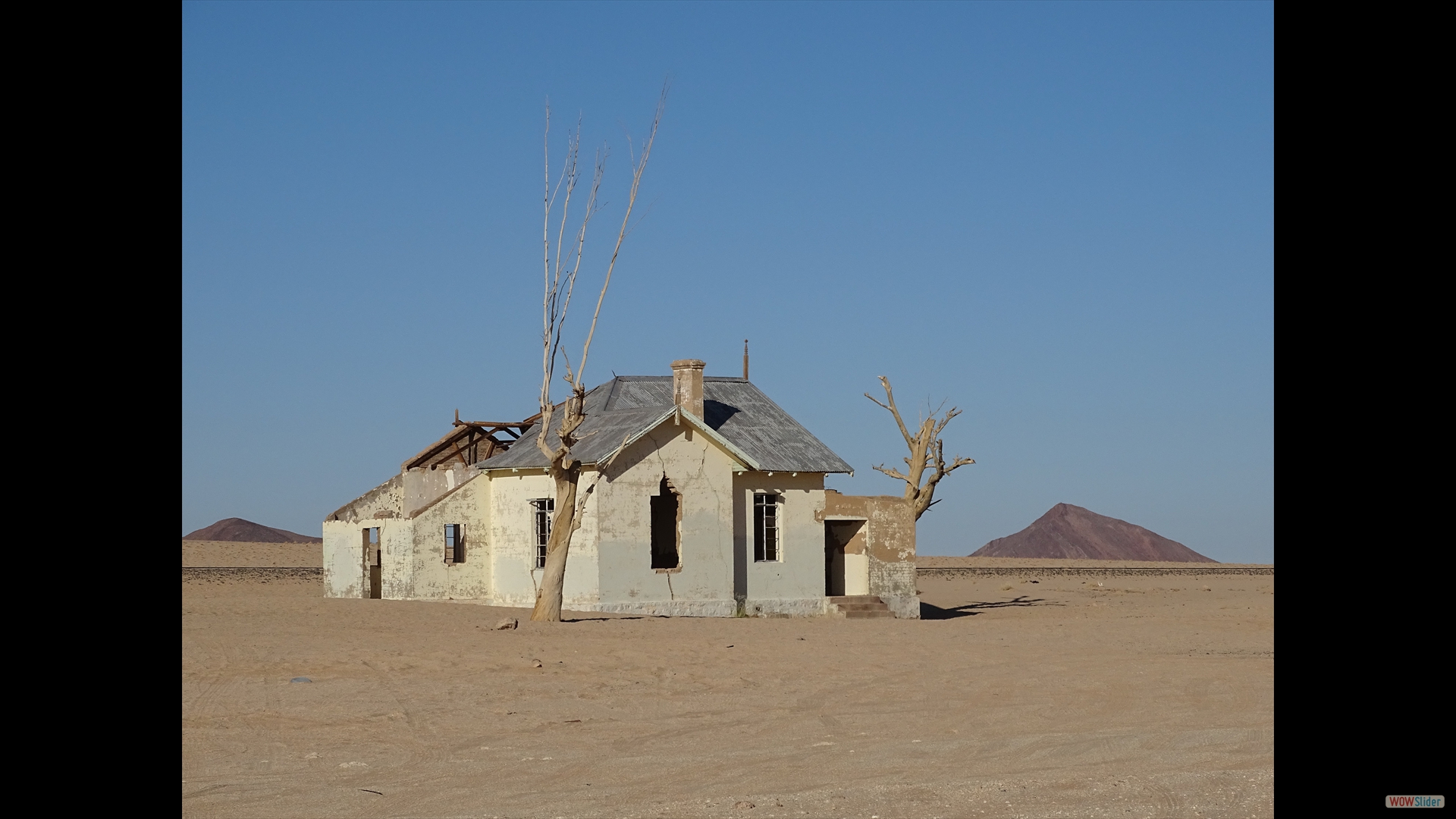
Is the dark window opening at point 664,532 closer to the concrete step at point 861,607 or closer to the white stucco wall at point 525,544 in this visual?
the white stucco wall at point 525,544

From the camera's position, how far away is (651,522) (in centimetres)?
2886

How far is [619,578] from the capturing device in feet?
88.0

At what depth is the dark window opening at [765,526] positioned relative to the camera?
2866 centimetres

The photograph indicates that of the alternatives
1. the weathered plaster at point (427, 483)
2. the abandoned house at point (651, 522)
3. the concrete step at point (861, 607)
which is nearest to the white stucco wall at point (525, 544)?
the abandoned house at point (651, 522)

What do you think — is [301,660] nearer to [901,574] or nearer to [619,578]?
[619,578]

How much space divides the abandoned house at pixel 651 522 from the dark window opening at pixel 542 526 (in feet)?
0.11

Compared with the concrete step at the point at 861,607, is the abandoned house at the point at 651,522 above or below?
above

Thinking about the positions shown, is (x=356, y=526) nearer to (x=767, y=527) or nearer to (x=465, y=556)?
(x=465, y=556)

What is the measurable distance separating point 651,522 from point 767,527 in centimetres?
249

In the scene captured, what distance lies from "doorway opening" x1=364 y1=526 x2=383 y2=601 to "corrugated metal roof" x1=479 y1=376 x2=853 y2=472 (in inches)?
160

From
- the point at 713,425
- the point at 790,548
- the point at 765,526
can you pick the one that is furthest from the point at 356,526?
the point at 790,548
